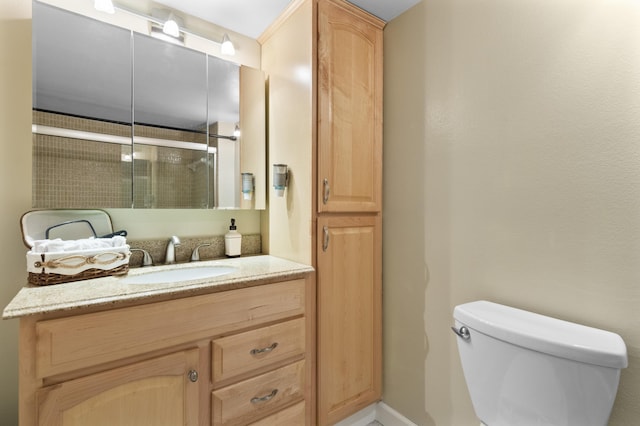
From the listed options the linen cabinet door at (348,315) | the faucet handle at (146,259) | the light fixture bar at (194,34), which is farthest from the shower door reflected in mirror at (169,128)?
the linen cabinet door at (348,315)

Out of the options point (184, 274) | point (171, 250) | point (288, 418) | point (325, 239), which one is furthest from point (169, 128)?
point (288, 418)

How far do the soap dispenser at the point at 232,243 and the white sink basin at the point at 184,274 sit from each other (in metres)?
0.19

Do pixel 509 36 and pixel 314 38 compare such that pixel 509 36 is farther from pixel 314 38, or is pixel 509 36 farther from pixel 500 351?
pixel 500 351

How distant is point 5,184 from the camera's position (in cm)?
116

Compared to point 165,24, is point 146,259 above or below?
below

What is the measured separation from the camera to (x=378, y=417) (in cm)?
166

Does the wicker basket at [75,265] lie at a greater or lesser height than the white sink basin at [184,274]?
greater

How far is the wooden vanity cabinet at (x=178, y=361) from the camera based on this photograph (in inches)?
32.8

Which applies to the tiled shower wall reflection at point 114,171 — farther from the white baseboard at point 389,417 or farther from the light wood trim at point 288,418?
the white baseboard at point 389,417

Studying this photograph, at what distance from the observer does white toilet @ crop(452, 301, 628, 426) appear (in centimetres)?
81

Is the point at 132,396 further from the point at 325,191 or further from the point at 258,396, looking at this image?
the point at 325,191

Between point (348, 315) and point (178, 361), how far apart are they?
0.81m

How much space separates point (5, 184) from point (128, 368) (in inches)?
36.8

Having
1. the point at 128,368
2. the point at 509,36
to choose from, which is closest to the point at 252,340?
the point at 128,368
